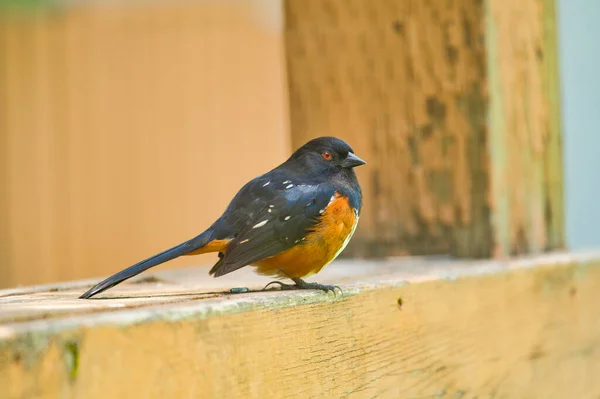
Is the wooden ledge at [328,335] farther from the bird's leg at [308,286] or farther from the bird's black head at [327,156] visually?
the bird's black head at [327,156]

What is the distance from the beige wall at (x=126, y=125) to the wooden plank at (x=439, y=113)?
279cm

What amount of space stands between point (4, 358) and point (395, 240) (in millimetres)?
2318

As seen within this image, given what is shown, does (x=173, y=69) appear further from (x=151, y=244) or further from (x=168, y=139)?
(x=151, y=244)

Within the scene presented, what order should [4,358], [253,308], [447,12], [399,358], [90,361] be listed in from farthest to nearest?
[447,12]
[399,358]
[253,308]
[90,361]
[4,358]

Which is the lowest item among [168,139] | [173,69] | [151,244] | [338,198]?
[151,244]

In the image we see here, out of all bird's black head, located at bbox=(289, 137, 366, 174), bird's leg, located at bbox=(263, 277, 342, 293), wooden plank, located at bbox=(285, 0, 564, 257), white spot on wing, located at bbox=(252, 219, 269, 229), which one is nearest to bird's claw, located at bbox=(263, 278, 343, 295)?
bird's leg, located at bbox=(263, 277, 342, 293)

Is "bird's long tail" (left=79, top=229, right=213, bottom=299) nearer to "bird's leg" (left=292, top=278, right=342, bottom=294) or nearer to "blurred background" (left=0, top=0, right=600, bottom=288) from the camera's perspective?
"bird's leg" (left=292, top=278, right=342, bottom=294)

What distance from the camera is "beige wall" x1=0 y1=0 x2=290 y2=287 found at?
21.0ft

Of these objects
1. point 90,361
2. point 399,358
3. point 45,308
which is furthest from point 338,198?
point 90,361

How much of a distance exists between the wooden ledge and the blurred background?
32cm

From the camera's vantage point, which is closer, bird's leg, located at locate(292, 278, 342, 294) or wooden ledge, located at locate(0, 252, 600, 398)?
wooden ledge, located at locate(0, 252, 600, 398)

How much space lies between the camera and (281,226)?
218 centimetres

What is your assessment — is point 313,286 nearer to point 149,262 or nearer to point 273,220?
point 273,220

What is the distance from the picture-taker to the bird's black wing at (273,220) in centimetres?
212
